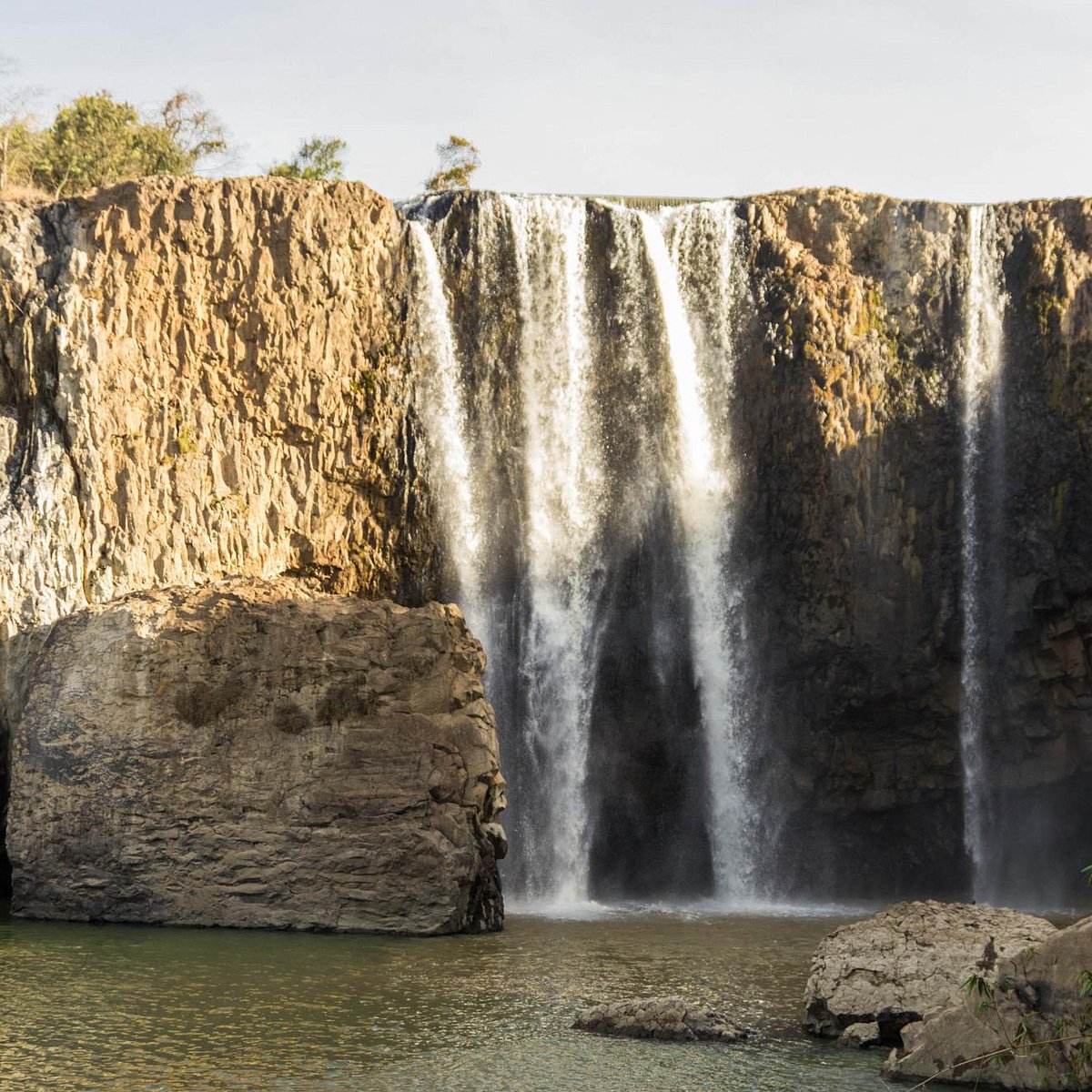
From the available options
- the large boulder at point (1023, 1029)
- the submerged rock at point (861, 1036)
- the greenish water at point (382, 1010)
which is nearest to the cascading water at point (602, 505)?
the greenish water at point (382, 1010)

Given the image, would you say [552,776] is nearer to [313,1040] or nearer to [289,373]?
[289,373]

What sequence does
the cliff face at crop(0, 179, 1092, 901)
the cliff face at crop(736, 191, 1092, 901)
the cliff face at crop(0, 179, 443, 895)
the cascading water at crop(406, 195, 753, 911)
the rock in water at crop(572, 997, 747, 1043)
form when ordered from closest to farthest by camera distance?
the rock in water at crop(572, 997, 747, 1043) → the cliff face at crop(0, 179, 443, 895) → the cliff face at crop(0, 179, 1092, 901) → the cascading water at crop(406, 195, 753, 911) → the cliff face at crop(736, 191, 1092, 901)

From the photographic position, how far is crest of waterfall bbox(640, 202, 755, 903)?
92.8 feet

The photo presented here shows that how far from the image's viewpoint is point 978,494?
96.2 ft

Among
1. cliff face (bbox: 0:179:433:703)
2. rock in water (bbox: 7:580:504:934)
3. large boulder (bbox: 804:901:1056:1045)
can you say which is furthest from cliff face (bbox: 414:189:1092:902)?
large boulder (bbox: 804:901:1056:1045)

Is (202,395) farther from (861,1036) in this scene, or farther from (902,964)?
(861,1036)

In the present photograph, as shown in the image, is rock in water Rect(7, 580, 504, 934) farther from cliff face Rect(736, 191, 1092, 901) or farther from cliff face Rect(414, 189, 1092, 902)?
cliff face Rect(736, 191, 1092, 901)

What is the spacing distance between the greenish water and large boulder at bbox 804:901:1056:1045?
473mm

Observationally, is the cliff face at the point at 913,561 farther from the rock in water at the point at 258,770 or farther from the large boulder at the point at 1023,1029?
the large boulder at the point at 1023,1029

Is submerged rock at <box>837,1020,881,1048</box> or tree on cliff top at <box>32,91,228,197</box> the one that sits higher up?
tree on cliff top at <box>32,91,228,197</box>

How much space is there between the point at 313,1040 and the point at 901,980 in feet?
17.4

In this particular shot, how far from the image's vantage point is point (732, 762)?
93.3 ft

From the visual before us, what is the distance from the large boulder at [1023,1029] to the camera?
12.0 meters

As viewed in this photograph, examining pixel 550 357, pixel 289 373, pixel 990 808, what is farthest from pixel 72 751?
pixel 990 808
